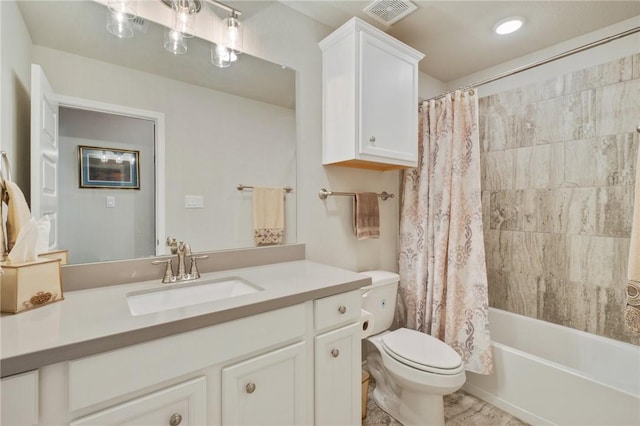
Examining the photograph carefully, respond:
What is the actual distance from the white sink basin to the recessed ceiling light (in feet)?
7.04

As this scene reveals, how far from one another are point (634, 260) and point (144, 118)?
7.12 ft

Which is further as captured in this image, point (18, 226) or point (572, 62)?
point (572, 62)

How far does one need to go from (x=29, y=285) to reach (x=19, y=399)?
0.36 metres

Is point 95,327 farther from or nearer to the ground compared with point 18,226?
nearer to the ground

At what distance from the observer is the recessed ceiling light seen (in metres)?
1.79

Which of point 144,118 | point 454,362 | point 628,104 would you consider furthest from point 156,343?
point 628,104

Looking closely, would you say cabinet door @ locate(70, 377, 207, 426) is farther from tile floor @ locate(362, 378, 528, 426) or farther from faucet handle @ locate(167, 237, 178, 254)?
tile floor @ locate(362, 378, 528, 426)

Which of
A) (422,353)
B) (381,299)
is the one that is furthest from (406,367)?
(381,299)

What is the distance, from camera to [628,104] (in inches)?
70.3

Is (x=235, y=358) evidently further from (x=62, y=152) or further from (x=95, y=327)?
(x=62, y=152)

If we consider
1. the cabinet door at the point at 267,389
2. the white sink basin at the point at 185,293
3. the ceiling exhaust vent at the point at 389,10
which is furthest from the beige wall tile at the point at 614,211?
the white sink basin at the point at 185,293

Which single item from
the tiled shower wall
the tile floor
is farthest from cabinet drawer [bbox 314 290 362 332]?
the tiled shower wall

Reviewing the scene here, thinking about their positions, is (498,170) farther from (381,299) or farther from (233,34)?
(233,34)

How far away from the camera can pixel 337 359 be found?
1.22m
